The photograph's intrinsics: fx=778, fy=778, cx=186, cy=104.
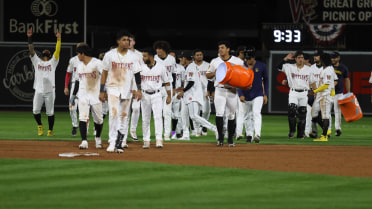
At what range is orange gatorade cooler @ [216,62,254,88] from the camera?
14281mm

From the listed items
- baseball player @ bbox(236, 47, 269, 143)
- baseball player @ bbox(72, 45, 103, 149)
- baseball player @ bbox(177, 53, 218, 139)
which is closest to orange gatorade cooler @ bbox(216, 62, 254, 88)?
baseball player @ bbox(236, 47, 269, 143)

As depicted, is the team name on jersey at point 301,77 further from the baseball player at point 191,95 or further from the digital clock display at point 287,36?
the digital clock display at point 287,36

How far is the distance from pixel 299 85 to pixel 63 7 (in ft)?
46.6

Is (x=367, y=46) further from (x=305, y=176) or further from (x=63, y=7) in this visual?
(x=305, y=176)

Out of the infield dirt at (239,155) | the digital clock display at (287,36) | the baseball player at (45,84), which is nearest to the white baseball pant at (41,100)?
the baseball player at (45,84)

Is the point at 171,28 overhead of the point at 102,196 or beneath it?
overhead

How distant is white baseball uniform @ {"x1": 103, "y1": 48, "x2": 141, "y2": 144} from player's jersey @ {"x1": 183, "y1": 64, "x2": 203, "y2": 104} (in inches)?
149

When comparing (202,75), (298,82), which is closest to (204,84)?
(202,75)

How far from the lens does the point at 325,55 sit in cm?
1788

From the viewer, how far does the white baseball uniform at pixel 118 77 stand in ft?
43.8

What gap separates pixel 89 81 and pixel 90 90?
0.17 meters

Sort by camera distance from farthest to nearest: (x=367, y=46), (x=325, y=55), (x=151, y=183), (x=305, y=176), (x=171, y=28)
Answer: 1. (x=171, y=28)
2. (x=367, y=46)
3. (x=325, y=55)
4. (x=305, y=176)
5. (x=151, y=183)

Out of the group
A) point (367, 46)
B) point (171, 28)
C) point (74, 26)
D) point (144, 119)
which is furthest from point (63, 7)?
point (171, 28)

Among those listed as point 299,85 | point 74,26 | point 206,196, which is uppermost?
point 74,26
